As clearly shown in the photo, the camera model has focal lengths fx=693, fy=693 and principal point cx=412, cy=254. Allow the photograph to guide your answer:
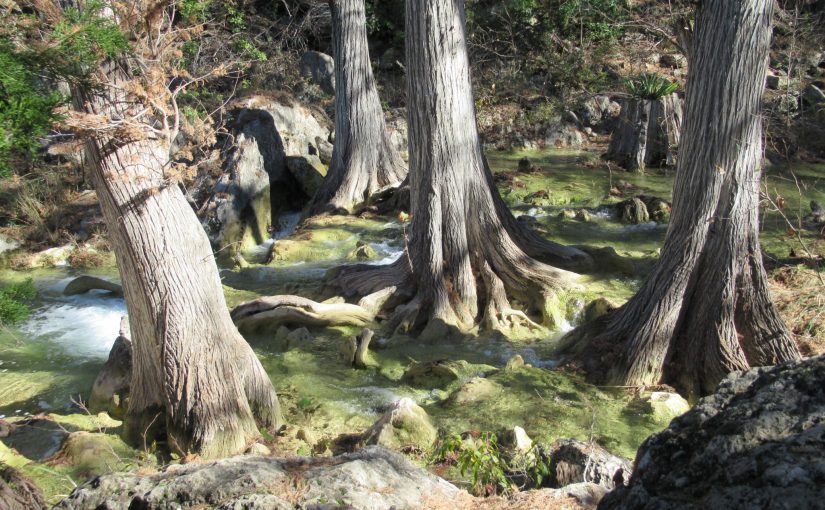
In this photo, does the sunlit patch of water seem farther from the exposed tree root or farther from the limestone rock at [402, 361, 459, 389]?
the limestone rock at [402, 361, 459, 389]

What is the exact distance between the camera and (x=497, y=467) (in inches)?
163

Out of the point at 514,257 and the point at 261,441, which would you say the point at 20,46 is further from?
the point at 514,257

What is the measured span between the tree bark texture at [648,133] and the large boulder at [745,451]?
43.0 ft

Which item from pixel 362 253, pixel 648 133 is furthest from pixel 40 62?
pixel 648 133

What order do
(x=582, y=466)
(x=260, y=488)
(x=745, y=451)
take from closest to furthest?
(x=745, y=451) < (x=260, y=488) < (x=582, y=466)

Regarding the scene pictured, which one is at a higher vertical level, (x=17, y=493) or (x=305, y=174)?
(x=305, y=174)

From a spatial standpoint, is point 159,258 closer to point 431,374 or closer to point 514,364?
point 431,374

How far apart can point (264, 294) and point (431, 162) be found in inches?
133

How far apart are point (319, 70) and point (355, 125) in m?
6.99

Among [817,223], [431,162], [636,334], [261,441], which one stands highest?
[431,162]

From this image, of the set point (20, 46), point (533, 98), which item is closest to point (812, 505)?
point (20, 46)

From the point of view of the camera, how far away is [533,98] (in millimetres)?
19141

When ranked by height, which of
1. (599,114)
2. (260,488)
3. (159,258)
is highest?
(599,114)

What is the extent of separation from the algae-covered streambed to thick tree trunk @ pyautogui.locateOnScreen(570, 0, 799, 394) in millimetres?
570
